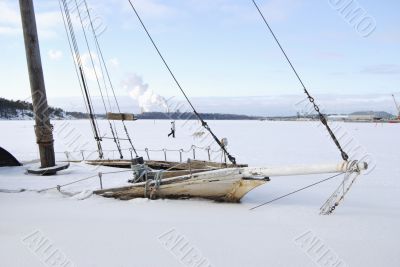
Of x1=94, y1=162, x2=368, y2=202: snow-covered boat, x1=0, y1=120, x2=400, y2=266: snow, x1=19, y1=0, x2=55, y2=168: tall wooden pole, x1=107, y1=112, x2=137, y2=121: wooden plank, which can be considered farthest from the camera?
x1=107, y1=112, x2=137, y2=121: wooden plank

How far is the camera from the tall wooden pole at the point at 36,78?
27.1 ft

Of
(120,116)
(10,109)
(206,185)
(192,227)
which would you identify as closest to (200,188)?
(206,185)

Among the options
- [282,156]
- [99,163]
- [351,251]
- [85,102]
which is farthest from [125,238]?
[282,156]

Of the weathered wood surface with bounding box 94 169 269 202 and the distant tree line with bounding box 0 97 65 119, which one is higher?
the distant tree line with bounding box 0 97 65 119

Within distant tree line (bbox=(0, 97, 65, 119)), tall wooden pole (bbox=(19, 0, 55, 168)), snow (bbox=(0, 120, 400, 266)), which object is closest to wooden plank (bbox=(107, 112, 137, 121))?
tall wooden pole (bbox=(19, 0, 55, 168))

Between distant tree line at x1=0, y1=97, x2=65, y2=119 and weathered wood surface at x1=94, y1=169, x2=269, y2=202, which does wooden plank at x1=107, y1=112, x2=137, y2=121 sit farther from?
distant tree line at x1=0, y1=97, x2=65, y2=119

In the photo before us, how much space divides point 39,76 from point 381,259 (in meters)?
7.57

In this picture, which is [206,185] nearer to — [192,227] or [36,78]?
[192,227]

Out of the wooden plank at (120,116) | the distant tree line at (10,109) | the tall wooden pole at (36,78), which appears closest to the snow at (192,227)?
the tall wooden pole at (36,78)

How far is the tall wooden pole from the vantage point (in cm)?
826

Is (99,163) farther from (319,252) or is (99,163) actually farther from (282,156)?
(282,156)

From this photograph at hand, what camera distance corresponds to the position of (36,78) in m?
8.27

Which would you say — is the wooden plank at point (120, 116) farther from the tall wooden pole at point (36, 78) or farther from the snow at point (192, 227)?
the snow at point (192, 227)

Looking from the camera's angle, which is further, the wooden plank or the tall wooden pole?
the wooden plank
